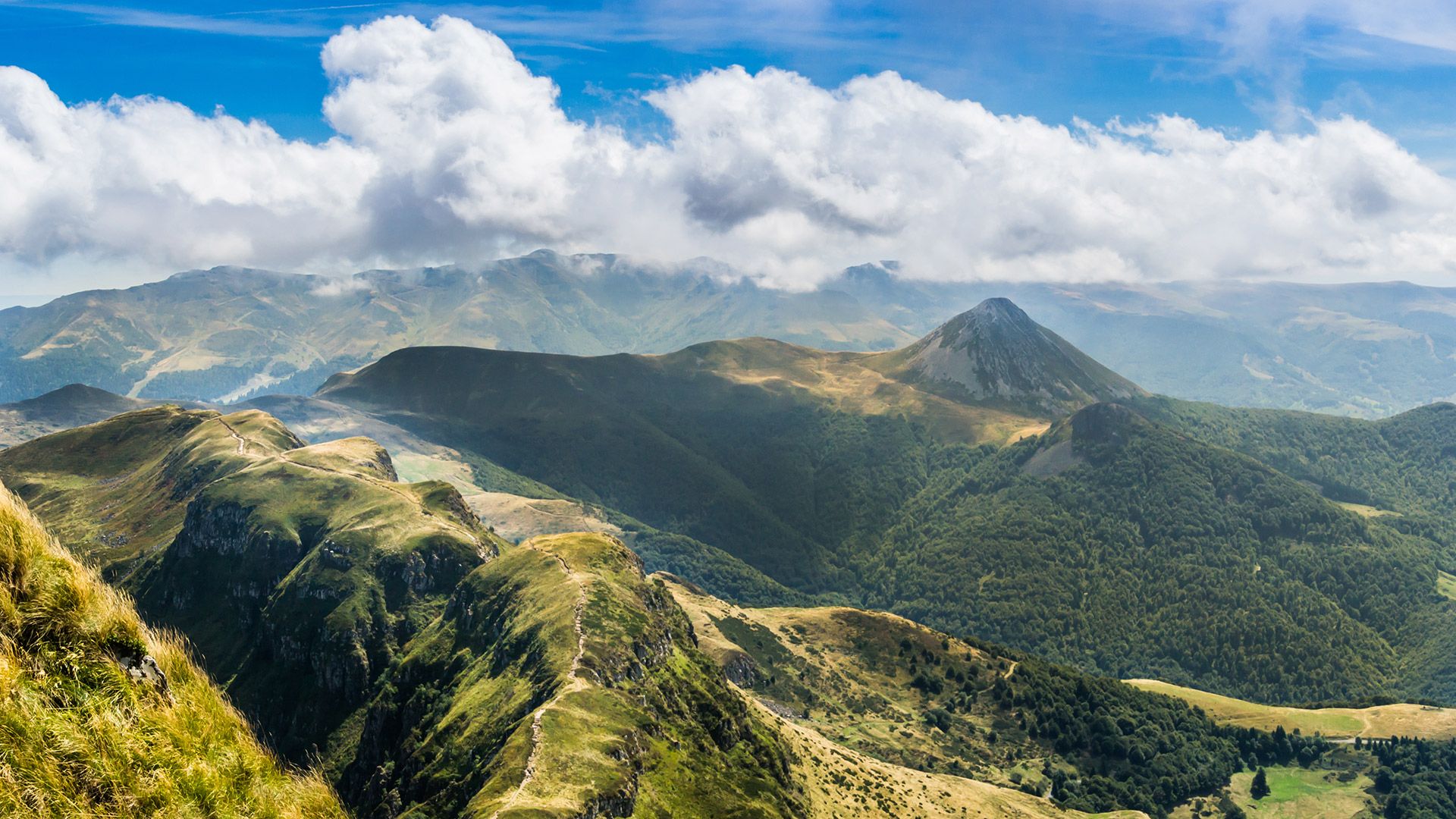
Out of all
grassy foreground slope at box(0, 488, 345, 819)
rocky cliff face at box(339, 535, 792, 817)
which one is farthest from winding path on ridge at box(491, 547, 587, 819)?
grassy foreground slope at box(0, 488, 345, 819)

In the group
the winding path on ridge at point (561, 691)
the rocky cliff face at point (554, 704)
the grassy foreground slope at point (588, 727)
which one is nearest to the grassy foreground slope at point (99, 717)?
the grassy foreground slope at point (588, 727)

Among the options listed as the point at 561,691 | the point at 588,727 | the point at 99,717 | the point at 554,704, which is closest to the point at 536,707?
the point at 561,691

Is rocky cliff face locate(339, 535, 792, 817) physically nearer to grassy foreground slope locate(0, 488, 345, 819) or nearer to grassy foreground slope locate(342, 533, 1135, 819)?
grassy foreground slope locate(342, 533, 1135, 819)

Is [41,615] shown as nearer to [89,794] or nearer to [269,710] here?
Answer: [89,794]

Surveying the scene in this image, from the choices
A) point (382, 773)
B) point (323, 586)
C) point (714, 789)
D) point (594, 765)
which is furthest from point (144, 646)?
point (323, 586)

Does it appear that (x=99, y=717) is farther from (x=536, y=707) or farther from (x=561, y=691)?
(x=536, y=707)

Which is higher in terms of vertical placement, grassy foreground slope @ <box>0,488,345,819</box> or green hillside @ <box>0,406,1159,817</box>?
grassy foreground slope @ <box>0,488,345,819</box>
